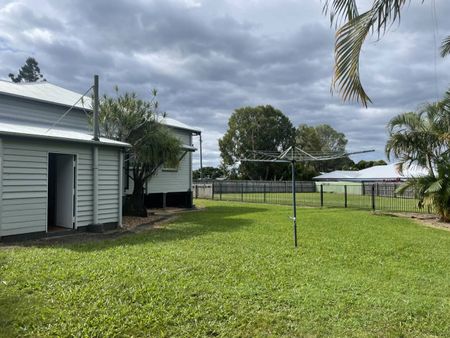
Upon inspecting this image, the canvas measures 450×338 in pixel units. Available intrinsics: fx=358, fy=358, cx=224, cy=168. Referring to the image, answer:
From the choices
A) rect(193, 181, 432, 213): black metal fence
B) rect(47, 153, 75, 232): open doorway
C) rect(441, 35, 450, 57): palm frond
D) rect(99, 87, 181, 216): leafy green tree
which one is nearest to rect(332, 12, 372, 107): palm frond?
rect(441, 35, 450, 57): palm frond

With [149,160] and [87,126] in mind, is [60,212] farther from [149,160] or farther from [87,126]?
[87,126]

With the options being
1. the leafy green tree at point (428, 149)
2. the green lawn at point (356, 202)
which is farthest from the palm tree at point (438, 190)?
the green lawn at point (356, 202)

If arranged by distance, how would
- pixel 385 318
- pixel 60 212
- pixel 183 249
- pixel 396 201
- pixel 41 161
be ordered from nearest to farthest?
pixel 385 318
pixel 183 249
pixel 41 161
pixel 60 212
pixel 396 201

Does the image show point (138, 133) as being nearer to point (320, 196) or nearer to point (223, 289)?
point (223, 289)

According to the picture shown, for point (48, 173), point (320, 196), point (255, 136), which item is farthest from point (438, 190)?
point (255, 136)

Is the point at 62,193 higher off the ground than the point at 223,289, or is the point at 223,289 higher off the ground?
the point at 62,193

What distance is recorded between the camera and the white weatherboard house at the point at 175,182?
16478 millimetres

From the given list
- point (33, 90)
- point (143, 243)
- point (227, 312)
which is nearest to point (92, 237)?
point (143, 243)

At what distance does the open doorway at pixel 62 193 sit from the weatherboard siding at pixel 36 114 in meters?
2.69

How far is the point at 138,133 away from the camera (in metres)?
13.1

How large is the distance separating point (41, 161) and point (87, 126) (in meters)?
5.85

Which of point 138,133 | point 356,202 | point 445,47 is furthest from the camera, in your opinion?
point 356,202

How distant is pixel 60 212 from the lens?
970cm

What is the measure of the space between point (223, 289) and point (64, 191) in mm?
6722
